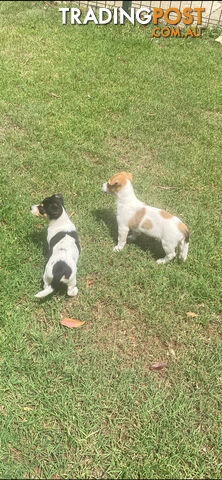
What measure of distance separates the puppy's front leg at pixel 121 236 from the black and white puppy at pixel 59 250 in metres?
0.54

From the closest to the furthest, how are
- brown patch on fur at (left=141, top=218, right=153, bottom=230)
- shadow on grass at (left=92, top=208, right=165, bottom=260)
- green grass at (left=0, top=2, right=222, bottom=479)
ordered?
green grass at (left=0, top=2, right=222, bottom=479) < brown patch on fur at (left=141, top=218, right=153, bottom=230) < shadow on grass at (left=92, top=208, right=165, bottom=260)

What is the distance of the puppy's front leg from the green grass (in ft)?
0.19

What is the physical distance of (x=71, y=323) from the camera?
338 centimetres

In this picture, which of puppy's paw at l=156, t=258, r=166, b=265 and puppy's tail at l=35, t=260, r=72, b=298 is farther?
puppy's paw at l=156, t=258, r=166, b=265

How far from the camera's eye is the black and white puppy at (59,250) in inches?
125

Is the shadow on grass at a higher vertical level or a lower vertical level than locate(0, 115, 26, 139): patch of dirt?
lower

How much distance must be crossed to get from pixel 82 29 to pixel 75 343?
6.87m

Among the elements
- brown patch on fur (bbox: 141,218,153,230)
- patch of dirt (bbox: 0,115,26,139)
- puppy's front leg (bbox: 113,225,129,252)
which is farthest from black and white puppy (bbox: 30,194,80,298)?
patch of dirt (bbox: 0,115,26,139)

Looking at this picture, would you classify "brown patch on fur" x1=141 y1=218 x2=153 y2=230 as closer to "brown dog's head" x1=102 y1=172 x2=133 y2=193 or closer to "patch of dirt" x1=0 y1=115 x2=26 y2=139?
"brown dog's head" x1=102 y1=172 x2=133 y2=193

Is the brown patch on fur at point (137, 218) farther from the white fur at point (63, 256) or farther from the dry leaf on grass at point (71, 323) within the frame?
the dry leaf on grass at point (71, 323)

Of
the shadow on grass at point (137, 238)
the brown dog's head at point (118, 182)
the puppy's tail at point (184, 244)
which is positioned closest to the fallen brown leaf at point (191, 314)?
the puppy's tail at point (184, 244)

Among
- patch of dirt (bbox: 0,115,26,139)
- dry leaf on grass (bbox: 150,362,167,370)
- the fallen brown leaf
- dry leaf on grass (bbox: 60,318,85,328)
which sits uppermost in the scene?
patch of dirt (bbox: 0,115,26,139)

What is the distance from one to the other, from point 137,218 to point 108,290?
711 millimetres

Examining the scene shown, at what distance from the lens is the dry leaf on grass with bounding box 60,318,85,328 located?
3.36m
